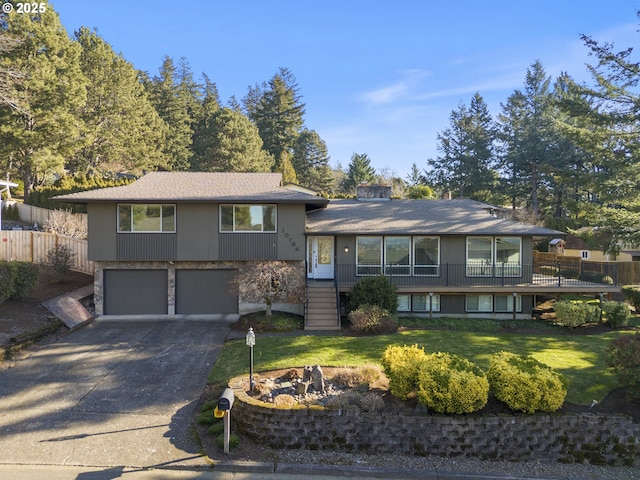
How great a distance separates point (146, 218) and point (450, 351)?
460 inches

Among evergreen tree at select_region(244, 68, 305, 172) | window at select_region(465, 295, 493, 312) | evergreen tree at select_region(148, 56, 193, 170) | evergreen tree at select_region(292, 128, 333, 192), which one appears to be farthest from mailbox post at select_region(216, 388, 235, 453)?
evergreen tree at select_region(244, 68, 305, 172)

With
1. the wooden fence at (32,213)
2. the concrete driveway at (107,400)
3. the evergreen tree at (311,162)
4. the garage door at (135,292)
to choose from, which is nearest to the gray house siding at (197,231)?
the garage door at (135,292)

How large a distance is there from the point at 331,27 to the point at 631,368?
1342 cm

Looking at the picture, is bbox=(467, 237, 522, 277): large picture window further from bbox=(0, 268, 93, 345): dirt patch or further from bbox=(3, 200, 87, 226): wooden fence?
bbox=(3, 200, 87, 226): wooden fence

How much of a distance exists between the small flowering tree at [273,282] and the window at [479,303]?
6.98 meters

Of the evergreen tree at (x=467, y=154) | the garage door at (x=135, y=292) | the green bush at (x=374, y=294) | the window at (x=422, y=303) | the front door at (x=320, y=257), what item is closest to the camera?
the green bush at (x=374, y=294)

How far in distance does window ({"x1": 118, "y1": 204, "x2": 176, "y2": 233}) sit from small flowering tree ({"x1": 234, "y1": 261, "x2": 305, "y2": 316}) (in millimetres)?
3451

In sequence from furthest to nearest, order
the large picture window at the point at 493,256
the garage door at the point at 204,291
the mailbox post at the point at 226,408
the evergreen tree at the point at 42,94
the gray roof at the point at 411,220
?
the evergreen tree at the point at 42,94
the large picture window at the point at 493,256
the gray roof at the point at 411,220
the garage door at the point at 204,291
the mailbox post at the point at 226,408

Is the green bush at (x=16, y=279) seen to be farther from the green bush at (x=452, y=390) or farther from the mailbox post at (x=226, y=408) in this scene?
the green bush at (x=452, y=390)

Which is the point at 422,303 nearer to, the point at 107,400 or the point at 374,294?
the point at 374,294

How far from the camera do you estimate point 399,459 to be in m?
6.62

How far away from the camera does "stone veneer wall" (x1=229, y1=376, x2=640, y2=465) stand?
22.3 ft

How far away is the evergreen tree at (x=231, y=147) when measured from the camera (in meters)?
36.5

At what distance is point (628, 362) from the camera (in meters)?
7.59
